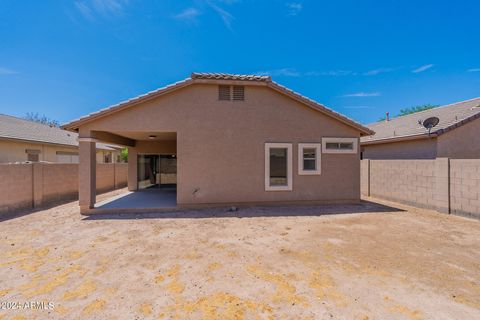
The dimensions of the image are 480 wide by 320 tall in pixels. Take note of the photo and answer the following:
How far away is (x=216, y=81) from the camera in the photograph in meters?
9.23

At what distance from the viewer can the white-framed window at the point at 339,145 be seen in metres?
10.2

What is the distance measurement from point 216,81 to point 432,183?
395 inches

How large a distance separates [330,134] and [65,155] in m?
20.0

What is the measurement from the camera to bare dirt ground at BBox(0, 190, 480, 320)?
325 cm

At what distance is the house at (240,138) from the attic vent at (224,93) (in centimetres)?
4

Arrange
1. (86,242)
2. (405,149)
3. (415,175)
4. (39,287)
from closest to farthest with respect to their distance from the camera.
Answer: (39,287), (86,242), (415,175), (405,149)

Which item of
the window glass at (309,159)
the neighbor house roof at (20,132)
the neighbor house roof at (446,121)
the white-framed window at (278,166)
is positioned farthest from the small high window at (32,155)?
the neighbor house roof at (446,121)

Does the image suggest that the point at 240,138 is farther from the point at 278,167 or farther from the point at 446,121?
the point at 446,121

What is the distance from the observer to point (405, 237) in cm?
621

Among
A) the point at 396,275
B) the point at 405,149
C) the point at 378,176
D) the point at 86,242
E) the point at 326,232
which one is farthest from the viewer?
the point at 405,149

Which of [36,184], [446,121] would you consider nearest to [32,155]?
[36,184]

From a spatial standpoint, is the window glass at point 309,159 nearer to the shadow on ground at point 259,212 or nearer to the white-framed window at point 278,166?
the white-framed window at point 278,166

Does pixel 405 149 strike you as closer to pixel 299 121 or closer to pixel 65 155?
pixel 299 121

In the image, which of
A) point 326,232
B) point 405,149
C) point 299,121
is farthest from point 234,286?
point 405,149
